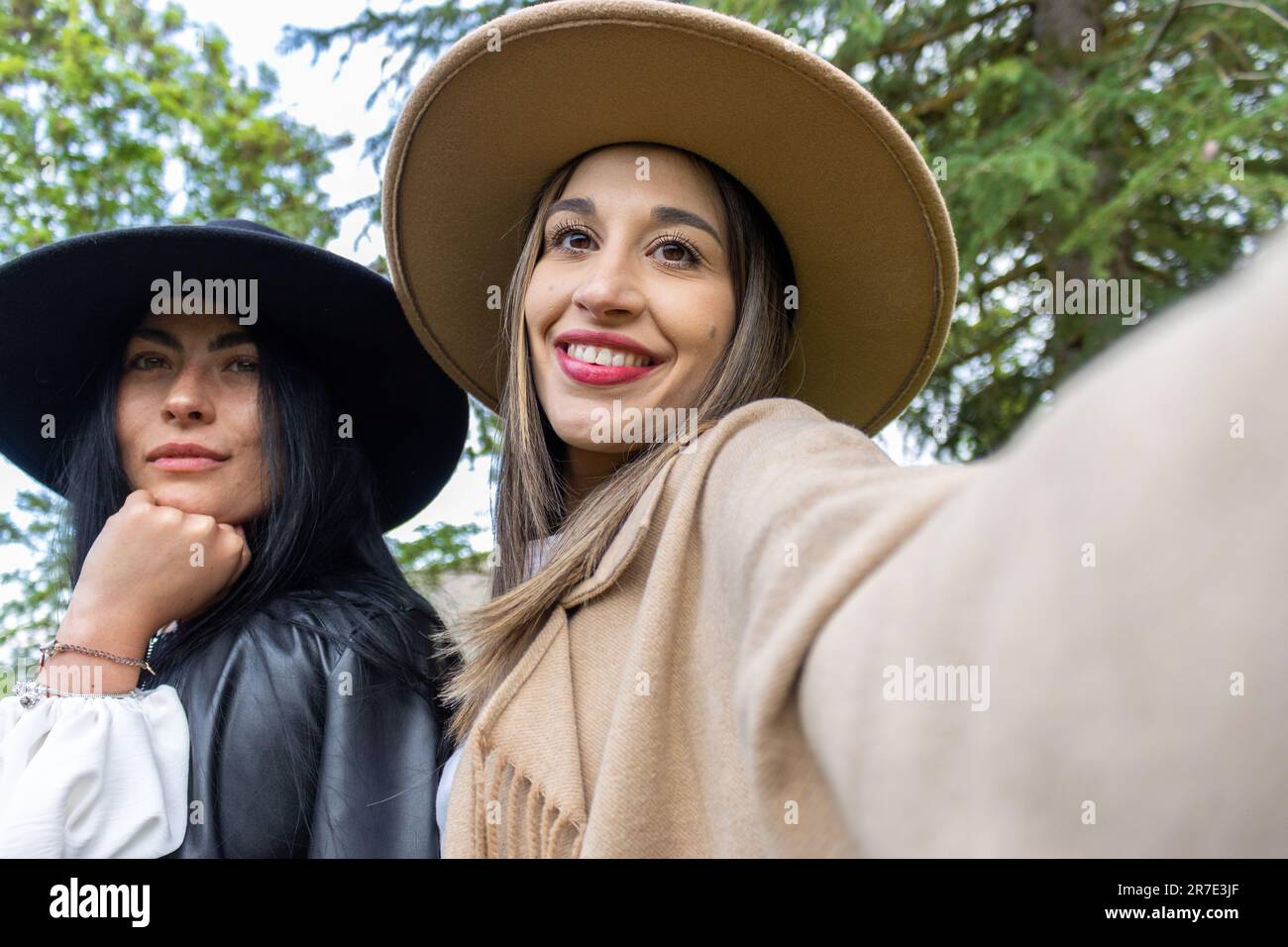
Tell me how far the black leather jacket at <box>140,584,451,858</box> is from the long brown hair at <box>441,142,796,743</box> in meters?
0.12

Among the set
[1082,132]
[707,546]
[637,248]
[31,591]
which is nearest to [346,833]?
[707,546]

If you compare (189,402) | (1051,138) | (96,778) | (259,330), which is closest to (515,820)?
(96,778)

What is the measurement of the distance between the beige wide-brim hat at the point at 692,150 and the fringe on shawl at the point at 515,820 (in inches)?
43.0

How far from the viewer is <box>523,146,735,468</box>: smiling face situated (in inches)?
74.7

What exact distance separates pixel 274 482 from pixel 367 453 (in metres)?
0.47

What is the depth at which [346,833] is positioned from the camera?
6.07 feet

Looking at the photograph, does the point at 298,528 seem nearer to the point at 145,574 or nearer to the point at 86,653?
the point at 145,574

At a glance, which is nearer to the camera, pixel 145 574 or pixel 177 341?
pixel 145 574

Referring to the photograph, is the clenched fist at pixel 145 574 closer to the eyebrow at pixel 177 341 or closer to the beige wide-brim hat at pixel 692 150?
the eyebrow at pixel 177 341

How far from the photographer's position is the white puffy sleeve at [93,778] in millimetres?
1703

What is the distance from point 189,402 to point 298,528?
332 millimetres

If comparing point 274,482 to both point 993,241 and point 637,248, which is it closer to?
point 637,248

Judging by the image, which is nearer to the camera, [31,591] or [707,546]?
[707,546]

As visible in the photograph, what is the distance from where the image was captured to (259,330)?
232 cm
